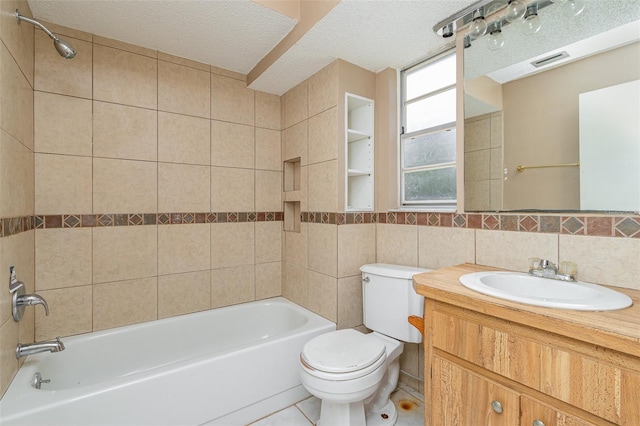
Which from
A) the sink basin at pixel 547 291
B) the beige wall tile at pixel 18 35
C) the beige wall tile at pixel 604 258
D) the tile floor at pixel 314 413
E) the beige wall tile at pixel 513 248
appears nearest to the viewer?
the sink basin at pixel 547 291

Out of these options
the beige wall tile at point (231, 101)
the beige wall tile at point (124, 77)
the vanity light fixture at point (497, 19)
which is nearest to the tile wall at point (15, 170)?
the beige wall tile at point (124, 77)

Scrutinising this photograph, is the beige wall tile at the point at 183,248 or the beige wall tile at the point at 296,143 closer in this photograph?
the beige wall tile at the point at 183,248

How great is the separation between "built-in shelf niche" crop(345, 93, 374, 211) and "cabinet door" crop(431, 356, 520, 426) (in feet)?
3.81

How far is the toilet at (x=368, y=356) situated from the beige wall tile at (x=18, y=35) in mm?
1929

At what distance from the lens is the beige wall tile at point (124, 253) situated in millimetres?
1870

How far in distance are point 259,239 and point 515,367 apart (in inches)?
76.5

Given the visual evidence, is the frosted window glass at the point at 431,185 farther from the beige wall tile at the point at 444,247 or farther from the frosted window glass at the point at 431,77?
the frosted window glass at the point at 431,77

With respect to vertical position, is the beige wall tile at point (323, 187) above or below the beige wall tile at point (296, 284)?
above

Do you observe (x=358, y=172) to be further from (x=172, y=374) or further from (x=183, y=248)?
(x=172, y=374)

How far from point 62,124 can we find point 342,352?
2.06m

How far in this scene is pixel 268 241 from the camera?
254cm

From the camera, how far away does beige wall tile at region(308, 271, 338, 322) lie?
1991 millimetres

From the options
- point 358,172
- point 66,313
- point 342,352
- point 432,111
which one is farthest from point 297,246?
point 66,313

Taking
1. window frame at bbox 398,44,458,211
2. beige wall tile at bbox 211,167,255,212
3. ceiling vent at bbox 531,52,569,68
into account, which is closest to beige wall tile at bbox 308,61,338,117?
window frame at bbox 398,44,458,211
